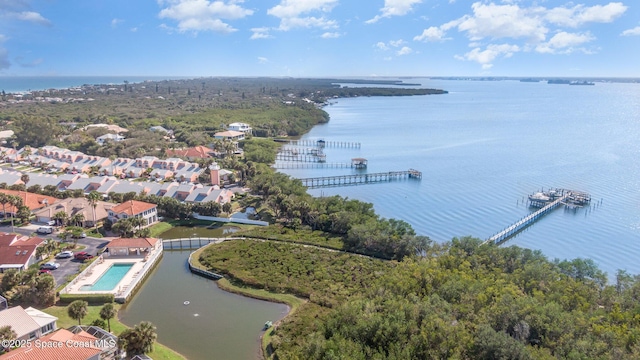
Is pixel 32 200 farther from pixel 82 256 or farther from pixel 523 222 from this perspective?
pixel 523 222

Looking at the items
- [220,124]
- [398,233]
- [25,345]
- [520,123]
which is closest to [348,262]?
[398,233]

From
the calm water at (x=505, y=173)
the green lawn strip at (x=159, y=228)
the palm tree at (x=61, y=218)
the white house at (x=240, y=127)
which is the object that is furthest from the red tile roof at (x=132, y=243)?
the white house at (x=240, y=127)

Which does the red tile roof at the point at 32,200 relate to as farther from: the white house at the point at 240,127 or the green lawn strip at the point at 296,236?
the white house at the point at 240,127

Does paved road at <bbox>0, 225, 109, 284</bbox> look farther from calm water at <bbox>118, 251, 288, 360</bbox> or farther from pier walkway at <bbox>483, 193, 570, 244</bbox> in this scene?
pier walkway at <bbox>483, 193, 570, 244</bbox>

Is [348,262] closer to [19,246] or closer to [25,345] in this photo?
[25,345]

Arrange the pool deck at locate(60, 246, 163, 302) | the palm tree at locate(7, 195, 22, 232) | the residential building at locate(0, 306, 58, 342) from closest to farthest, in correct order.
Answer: the residential building at locate(0, 306, 58, 342)
the pool deck at locate(60, 246, 163, 302)
the palm tree at locate(7, 195, 22, 232)

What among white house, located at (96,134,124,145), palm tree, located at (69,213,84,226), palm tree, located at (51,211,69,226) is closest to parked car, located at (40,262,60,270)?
palm tree, located at (69,213,84,226)
